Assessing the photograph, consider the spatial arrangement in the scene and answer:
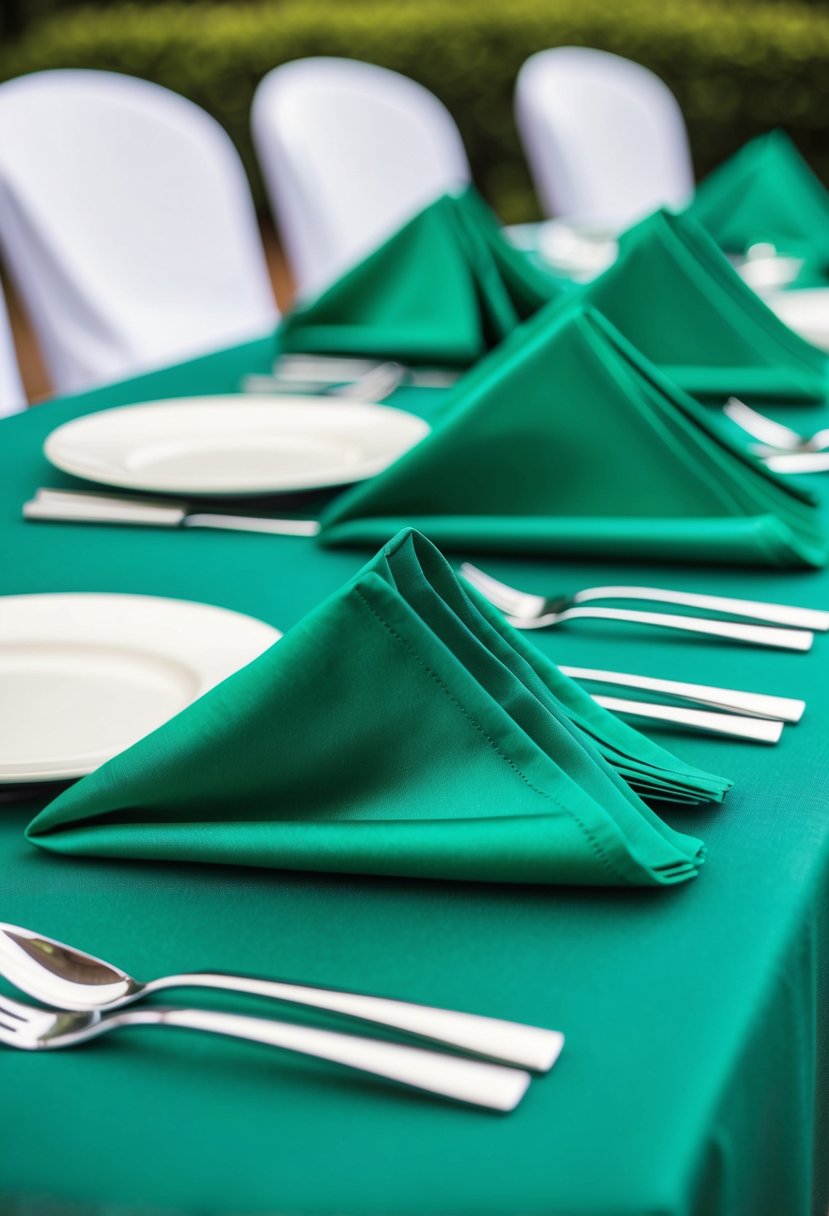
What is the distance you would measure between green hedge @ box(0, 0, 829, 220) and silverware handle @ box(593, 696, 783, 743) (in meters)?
7.10

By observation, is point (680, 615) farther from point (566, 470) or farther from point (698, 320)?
point (698, 320)

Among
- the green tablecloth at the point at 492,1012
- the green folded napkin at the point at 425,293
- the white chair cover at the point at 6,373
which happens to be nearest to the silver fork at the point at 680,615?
the green tablecloth at the point at 492,1012

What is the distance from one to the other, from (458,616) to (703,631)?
0.24 meters

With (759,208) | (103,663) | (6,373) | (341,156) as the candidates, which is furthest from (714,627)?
(341,156)

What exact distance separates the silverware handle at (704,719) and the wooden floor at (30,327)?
17.2 ft

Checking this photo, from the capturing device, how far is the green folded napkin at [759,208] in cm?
217

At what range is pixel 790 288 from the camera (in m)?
1.93

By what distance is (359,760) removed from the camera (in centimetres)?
58

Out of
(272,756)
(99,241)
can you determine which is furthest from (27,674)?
(99,241)

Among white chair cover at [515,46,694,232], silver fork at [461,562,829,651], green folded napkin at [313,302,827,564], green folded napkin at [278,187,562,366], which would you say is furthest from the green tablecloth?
white chair cover at [515,46,694,232]

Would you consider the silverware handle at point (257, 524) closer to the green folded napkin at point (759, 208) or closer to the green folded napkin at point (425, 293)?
the green folded napkin at point (425, 293)

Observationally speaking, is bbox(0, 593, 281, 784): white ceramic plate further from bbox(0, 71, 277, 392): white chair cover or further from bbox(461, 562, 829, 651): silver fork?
bbox(0, 71, 277, 392): white chair cover

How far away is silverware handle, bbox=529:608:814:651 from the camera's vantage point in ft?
A: 2.61

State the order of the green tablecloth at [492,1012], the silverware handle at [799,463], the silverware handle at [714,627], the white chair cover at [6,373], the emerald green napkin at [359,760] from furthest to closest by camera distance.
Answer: the white chair cover at [6,373]
the silverware handle at [799,463]
the silverware handle at [714,627]
the emerald green napkin at [359,760]
the green tablecloth at [492,1012]
